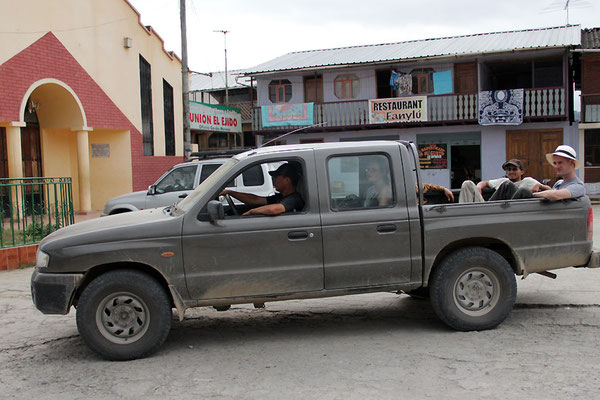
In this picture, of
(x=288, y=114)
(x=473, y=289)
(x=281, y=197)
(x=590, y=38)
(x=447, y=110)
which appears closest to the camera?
(x=473, y=289)

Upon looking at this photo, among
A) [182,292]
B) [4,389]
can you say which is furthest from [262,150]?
[4,389]

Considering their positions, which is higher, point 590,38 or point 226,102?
point 590,38

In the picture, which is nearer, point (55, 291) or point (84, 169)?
point (55, 291)

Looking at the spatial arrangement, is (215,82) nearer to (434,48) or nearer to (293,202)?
(434,48)

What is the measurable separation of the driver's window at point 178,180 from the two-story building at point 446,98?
1626 centimetres

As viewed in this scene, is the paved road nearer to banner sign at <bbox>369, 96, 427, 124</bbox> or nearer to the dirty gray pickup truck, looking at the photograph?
the dirty gray pickup truck

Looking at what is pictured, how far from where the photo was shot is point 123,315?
4.76m

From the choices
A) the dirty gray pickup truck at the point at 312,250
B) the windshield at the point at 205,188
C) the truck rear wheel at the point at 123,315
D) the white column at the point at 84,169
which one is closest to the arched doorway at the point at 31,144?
the white column at the point at 84,169

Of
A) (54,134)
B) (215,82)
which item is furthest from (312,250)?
(215,82)

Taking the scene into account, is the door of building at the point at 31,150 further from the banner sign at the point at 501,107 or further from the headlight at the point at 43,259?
the banner sign at the point at 501,107

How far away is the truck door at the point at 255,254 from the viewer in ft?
15.8

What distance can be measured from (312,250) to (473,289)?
154cm

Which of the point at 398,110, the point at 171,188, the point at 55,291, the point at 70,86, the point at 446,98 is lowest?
the point at 55,291

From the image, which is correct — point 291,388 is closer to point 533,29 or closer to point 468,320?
point 468,320
